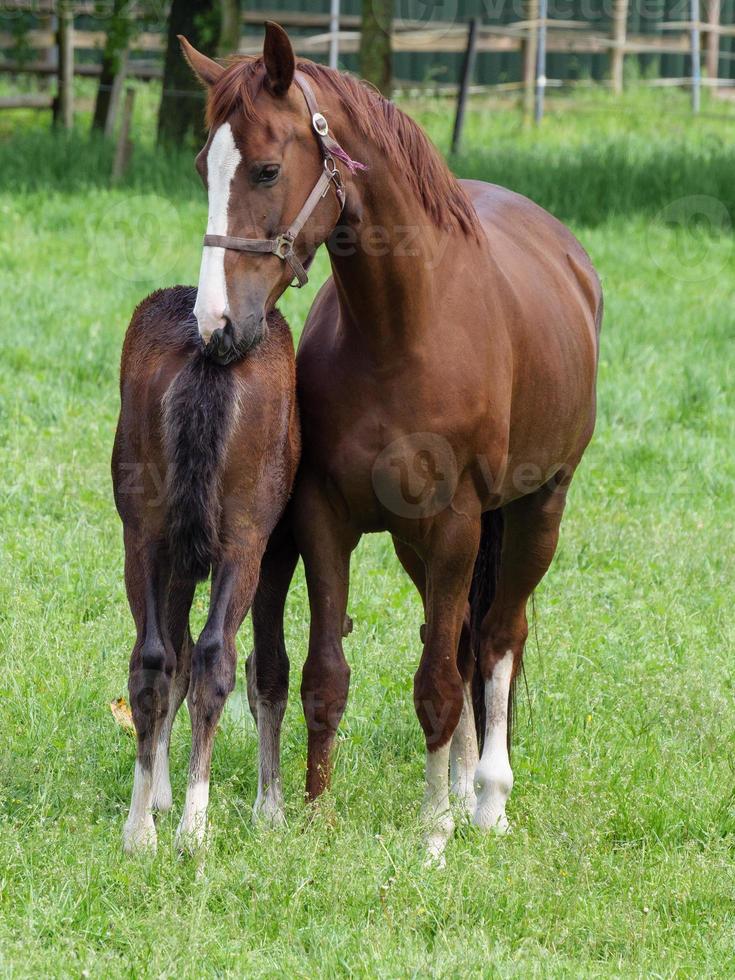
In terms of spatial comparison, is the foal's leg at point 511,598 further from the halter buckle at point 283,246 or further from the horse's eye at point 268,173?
the horse's eye at point 268,173

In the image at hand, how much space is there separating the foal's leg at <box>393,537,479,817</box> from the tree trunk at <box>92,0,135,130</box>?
11309 millimetres

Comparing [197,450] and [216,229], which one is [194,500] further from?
[216,229]

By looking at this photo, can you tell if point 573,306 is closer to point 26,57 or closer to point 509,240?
point 509,240

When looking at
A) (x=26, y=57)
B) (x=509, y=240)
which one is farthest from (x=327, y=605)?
(x=26, y=57)

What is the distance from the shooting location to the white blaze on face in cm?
318

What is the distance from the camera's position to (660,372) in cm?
893

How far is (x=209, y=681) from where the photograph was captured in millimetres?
3498

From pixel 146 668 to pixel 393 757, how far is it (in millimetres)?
1264

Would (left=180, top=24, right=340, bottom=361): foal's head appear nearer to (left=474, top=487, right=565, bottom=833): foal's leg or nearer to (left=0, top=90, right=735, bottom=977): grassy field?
(left=0, top=90, right=735, bottom=977): grassy field

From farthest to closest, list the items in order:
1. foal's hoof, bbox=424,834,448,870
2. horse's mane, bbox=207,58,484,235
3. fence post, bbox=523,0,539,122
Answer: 1. fence post, bbox=523,0,539,122
2. foal's hoof, bbox=424,834,448,870
3. horse's mane, bbox=207,58,484,235

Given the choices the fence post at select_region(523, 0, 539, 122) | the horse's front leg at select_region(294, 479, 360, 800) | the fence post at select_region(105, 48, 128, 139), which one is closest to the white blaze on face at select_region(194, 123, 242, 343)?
the horse's front leg at select_region(294, 479, 360, 800)

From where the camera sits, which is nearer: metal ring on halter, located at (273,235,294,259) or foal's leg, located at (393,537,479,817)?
metal ring on halter, located at (273,235,294,259)

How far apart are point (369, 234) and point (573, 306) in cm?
133

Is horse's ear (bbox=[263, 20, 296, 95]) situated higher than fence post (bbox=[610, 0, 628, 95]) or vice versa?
horse's ear (bbox=[263, 20, 296, 95])
